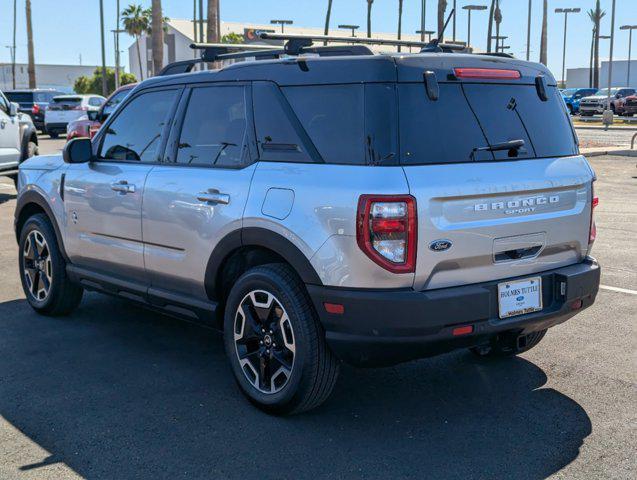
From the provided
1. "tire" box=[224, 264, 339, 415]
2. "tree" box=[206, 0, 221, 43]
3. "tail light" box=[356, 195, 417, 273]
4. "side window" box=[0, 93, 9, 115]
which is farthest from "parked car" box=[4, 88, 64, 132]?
"tail light" box=[356, 195, 417, 273]

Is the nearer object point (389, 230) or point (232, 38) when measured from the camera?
point (389, 230)

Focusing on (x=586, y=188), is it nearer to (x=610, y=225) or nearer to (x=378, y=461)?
(x=378, y=461)

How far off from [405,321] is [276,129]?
4.37 feet

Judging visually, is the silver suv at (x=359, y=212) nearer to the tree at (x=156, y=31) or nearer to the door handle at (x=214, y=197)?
the door handle at (x=214, y=197)

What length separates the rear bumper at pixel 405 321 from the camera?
12.6ft

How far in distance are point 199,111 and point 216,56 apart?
0.97 metres

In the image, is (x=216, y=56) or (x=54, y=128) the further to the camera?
(x=54, y=128)

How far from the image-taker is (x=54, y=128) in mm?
30641

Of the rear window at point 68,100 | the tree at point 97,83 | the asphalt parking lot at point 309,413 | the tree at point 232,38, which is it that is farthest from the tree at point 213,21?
the tree at point 232,38

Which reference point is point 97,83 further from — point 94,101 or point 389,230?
point 389,230

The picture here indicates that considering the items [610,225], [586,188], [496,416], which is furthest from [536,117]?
[610,225]

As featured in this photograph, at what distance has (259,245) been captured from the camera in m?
4.37

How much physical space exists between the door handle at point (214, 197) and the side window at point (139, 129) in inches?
30.3

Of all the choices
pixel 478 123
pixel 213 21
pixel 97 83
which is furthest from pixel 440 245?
pixel 97 83
